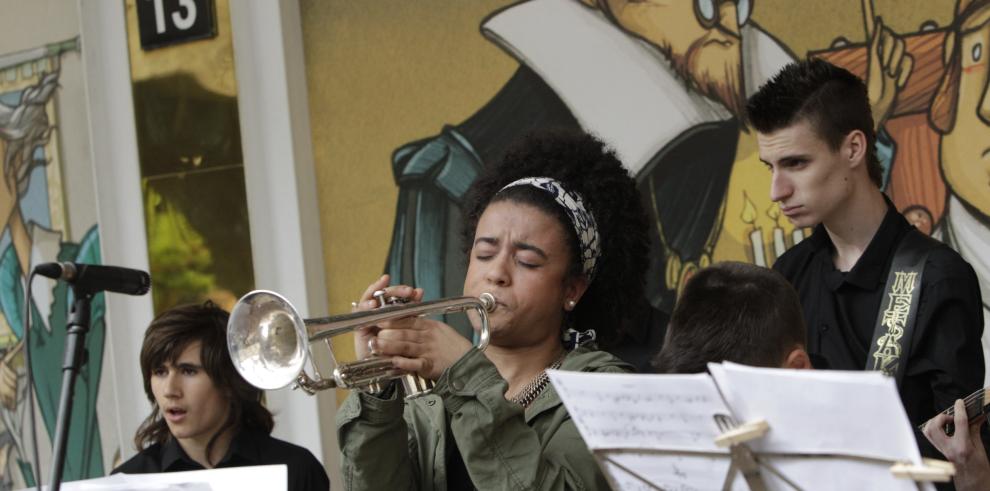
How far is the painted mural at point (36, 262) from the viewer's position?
21.6 ft

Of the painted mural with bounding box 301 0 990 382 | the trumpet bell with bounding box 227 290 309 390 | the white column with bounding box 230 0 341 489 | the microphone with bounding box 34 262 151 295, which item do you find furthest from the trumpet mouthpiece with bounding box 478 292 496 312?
the white column with bounding box 230 0 341 489

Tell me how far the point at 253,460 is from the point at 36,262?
2.90 meters

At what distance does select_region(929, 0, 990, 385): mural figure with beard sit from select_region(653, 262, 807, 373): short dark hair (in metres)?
2.26

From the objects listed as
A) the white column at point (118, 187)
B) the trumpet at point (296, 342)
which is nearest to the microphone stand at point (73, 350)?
the trumpet at point (296, 342)

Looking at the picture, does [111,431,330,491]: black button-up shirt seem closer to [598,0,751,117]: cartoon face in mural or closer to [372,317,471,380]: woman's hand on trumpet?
[372,317,471,380]: woman's hand on trumpet

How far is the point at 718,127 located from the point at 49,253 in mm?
3435

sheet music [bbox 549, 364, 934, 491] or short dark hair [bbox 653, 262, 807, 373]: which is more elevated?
short dark hair [bbox 653, 262, 807, 373]

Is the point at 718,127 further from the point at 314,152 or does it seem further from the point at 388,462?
the point at 388,462

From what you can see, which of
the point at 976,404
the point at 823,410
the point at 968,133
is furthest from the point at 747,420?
the point at 968,133

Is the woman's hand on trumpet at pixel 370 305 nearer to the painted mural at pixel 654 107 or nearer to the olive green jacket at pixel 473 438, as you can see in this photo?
the olive green jacket at pixel 473 438

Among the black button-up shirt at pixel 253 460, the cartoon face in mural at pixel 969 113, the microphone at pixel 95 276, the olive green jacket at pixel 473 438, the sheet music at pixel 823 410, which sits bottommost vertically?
the black button-up shirt at pixel 253 460

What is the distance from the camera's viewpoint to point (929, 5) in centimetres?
477

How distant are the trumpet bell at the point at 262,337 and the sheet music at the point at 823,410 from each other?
1.01 metres

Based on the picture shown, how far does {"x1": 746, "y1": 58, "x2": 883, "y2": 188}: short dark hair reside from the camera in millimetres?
3641
